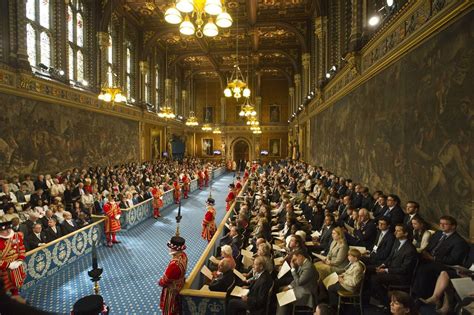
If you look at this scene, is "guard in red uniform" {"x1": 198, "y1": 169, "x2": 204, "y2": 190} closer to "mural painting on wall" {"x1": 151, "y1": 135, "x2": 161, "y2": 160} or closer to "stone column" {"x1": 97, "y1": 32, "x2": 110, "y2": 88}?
"mural painting on wall" {"x1": 151, "y1": 135, "x2": 161, "y2": 160}

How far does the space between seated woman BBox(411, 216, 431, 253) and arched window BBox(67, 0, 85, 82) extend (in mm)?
15739

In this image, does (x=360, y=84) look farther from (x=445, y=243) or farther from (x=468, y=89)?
(x=445, y=243)

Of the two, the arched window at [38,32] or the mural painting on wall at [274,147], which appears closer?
the arched window at [38,32]

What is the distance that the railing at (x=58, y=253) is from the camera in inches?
232

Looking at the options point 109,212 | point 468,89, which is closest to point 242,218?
point 109,212

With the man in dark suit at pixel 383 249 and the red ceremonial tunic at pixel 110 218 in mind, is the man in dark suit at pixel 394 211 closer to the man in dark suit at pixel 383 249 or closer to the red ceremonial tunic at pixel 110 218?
the man in dark suit at pixel 383 249

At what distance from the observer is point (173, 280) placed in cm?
421

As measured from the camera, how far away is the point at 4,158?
10188 millimetres

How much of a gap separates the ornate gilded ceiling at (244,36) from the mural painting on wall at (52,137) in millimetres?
7006

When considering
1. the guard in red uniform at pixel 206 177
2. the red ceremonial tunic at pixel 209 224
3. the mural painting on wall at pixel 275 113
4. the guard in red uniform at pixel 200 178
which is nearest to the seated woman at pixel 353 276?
the red ceremonial tunic at pixel 209 224

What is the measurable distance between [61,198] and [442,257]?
1146 cm

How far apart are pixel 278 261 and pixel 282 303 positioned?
5.33 ft

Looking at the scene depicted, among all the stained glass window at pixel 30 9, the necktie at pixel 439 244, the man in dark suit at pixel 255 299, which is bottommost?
the man in dark suit at pixel 255 299

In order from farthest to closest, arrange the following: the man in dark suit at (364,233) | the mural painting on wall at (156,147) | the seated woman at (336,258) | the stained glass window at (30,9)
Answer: the mural painting on wall at (156,147), the stained glass window at (30,9), the man in dark suit at (364,233), the seated woman at (336,258)
